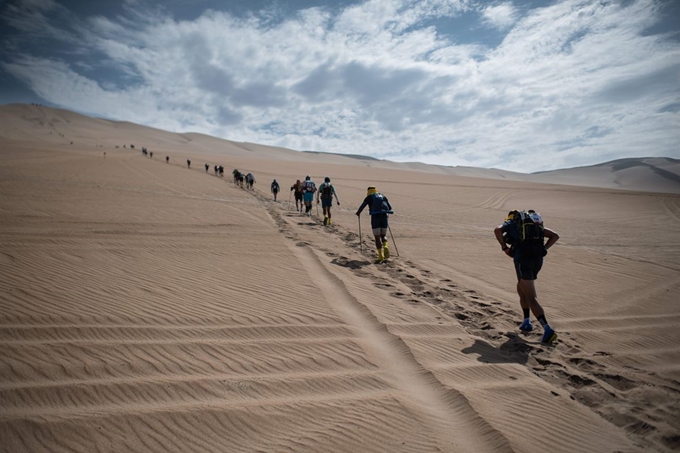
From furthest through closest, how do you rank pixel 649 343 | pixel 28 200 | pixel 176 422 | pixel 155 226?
pixel 28 200 → pixel 155 226 → pixel 649 343 → pixel 176 422

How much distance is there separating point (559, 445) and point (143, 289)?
606cm

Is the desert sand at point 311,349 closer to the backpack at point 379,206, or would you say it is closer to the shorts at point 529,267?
the shorts at point 529,267

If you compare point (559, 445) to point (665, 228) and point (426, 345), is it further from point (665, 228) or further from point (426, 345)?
point (665, 228)

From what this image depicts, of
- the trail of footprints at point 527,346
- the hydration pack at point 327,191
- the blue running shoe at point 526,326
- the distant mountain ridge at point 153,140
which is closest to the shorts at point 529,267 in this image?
the blue running shoe at point 526,326

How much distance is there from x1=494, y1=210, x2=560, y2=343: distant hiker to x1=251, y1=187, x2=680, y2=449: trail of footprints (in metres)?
0.37

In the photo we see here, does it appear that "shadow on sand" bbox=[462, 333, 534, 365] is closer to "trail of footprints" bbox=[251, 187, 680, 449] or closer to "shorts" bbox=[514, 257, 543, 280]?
"trail of footprints" bbox=[251, 187, 680, 449]

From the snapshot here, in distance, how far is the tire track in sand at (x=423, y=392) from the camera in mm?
3043

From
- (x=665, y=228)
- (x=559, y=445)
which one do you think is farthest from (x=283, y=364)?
(x=665, y=228)

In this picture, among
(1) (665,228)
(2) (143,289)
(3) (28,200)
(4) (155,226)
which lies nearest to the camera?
(2) (143,289)

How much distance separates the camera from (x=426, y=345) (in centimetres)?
463

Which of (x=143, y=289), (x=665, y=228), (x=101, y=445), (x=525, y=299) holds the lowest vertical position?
(x=101, y=445)

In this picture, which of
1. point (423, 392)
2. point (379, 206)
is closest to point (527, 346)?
point (423, 392)

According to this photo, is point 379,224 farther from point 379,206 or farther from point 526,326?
point 526,326

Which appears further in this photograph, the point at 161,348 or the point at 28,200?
the point at 28,200
